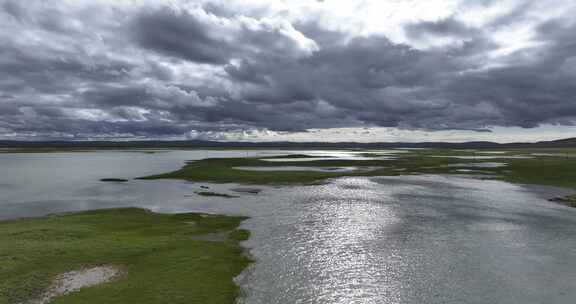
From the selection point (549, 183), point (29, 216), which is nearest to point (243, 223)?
point (29, 216)

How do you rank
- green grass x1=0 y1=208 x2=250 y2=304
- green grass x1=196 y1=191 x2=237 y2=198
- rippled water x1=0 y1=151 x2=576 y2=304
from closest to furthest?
1. green grass x1=0 y1=208 x2=250 y2=304
2. rippled water x1=0 y1=151 x2=576 y2=304
3. green grass x1=196 y1=191 x2=237 y2=198

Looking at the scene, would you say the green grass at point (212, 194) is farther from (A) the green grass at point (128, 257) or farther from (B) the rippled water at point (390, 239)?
(A) the green grass at point (128, 257)

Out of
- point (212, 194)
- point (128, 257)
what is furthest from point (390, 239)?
point (212, 194)

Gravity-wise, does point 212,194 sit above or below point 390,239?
below

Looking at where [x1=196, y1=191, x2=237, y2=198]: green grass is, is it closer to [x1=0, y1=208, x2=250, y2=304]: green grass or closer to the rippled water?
the rippled water

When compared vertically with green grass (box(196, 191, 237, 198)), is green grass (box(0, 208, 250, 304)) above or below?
above

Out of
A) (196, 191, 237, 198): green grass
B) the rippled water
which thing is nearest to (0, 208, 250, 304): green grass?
the rippled water

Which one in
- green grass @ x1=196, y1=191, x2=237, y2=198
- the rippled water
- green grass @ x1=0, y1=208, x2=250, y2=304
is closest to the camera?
green grass @ x1=0, y1=208, x2=250, y2=304

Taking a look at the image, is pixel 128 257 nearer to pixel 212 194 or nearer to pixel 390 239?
pixel 390 239
